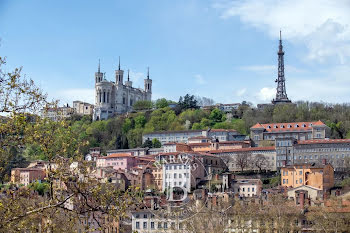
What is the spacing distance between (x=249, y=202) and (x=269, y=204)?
104 inches

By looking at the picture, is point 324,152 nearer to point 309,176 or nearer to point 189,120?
point 309,176

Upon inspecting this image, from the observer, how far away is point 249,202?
49062 mm

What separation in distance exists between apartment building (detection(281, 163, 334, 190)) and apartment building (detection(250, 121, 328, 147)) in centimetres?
1724

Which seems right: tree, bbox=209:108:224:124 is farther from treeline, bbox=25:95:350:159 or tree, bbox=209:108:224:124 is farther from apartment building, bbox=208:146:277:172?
apartment building, bbox=208:146:277:172

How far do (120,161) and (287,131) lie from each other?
73.7ft

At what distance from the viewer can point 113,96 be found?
122 metres

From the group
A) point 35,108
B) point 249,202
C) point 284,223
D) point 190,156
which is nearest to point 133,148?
point 190,156

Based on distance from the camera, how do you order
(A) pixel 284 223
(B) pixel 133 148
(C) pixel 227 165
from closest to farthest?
(A) pixel 284 223
(C) pixel 227 165
(B) pixel 133 148

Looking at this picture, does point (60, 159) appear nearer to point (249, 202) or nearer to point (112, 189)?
point (112, 189)

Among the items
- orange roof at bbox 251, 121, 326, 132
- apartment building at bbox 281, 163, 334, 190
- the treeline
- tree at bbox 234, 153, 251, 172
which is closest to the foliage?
the treeline

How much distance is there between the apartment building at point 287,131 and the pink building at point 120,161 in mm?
16599

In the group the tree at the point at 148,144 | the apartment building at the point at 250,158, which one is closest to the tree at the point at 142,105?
the tree at the point at 148,144

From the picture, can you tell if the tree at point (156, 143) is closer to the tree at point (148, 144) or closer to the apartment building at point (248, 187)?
the tree at point (148, 144)

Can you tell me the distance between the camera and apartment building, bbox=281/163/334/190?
5997cm
